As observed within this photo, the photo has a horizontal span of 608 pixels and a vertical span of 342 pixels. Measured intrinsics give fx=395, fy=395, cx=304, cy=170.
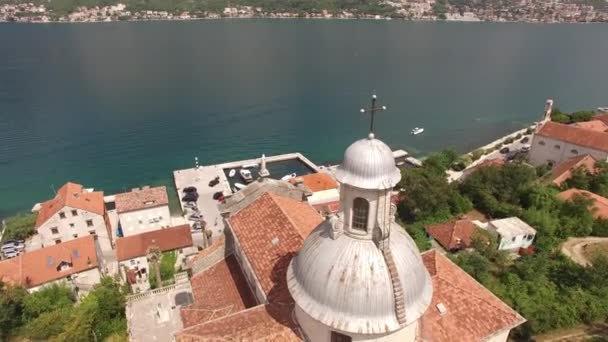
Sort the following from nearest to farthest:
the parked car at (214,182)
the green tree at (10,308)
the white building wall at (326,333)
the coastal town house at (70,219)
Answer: the white building wall at (326,333)
the green tree at (10,308)
the coastal town house at (70,219)
the parked car at (214,182)

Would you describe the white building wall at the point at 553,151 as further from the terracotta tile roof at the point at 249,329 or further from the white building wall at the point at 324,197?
the terracotta tile roof at the point at 249,329

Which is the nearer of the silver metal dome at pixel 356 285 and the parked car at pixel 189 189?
the silver metal dome at pixel 356 285

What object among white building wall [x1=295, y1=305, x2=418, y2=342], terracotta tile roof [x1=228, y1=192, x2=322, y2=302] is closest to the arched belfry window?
white building wall [x1=295, y1=305, x2=418, y2=342]

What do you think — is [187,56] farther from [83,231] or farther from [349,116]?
[83,231]

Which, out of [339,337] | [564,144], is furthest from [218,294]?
[564,144]

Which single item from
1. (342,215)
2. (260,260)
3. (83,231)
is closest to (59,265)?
(83,231)

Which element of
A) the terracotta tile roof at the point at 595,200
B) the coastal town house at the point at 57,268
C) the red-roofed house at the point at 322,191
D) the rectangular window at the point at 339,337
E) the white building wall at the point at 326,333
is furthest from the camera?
the red-roofed house at the point at 322,191

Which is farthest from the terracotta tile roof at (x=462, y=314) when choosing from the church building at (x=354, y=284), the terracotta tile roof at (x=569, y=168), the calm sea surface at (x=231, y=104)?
the calm sea surface at (x=231, y=104)
